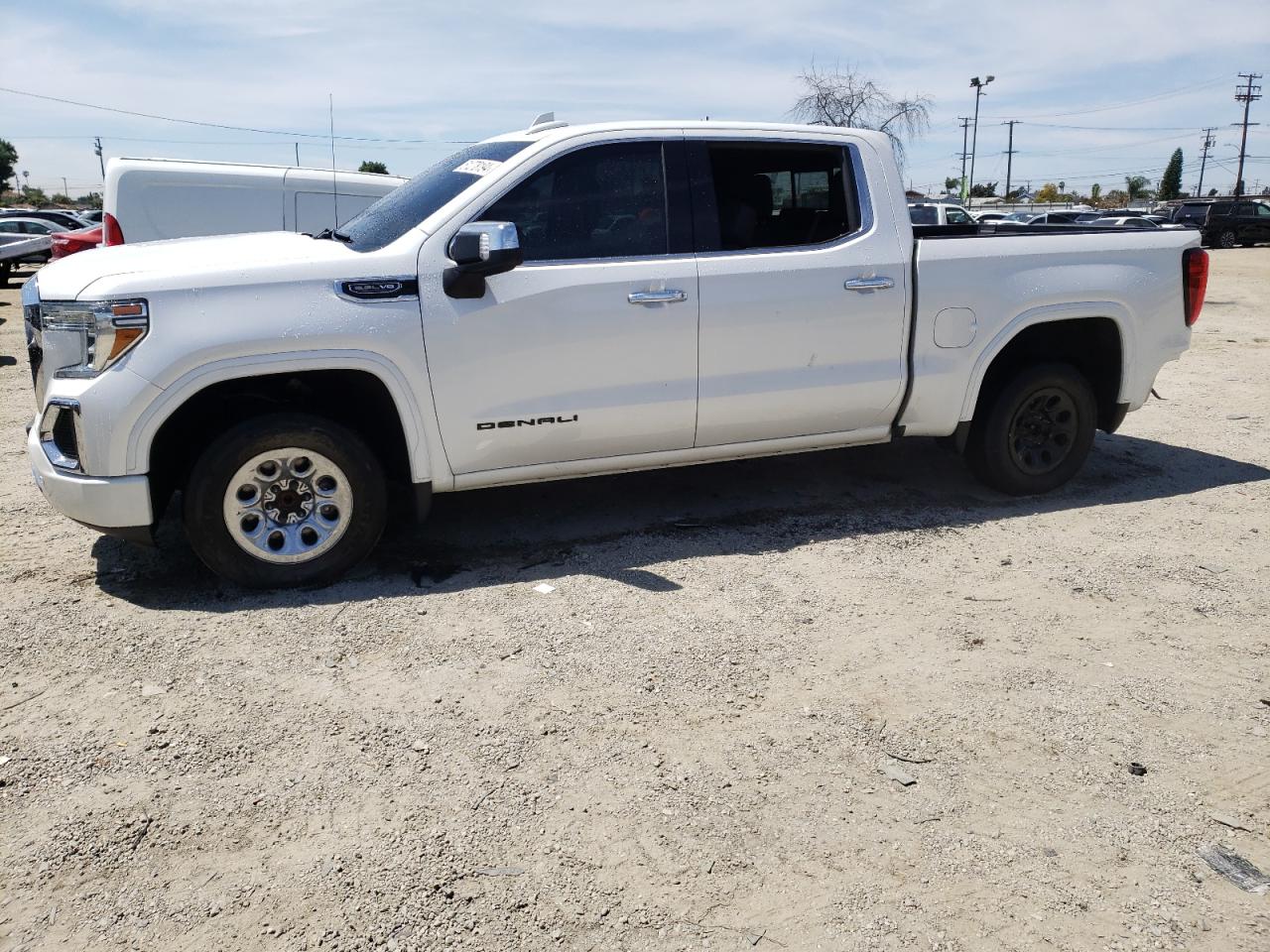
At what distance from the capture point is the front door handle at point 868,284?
5.02 metres

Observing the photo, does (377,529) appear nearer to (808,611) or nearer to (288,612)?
(288,612)

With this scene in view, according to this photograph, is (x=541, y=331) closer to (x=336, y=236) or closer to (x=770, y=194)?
(x=336, y=236)

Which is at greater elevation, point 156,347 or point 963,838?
point 156,347

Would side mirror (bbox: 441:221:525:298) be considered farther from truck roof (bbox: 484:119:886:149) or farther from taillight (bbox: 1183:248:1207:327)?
taillight (bbox: 1183:248:1207:327)

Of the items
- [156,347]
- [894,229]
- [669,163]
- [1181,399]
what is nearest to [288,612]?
[156,347]

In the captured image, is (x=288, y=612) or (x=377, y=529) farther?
Result: (x=377, y=529)

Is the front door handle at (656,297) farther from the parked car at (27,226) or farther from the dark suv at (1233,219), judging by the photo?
the dark suv at (1233,219)

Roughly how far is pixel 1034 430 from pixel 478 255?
340 centimetres

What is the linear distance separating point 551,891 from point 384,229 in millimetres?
3126

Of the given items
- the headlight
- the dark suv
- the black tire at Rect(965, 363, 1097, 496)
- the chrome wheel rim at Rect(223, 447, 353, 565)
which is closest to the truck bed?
the black tire at Rect(965, 363, 1097, 496)

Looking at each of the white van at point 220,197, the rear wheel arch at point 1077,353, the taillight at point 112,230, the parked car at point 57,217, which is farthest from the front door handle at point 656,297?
the parked car at point 57,217

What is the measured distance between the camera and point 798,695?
11.8 feet

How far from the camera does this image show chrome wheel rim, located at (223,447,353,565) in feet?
14.1

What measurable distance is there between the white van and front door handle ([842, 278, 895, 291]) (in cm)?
415
